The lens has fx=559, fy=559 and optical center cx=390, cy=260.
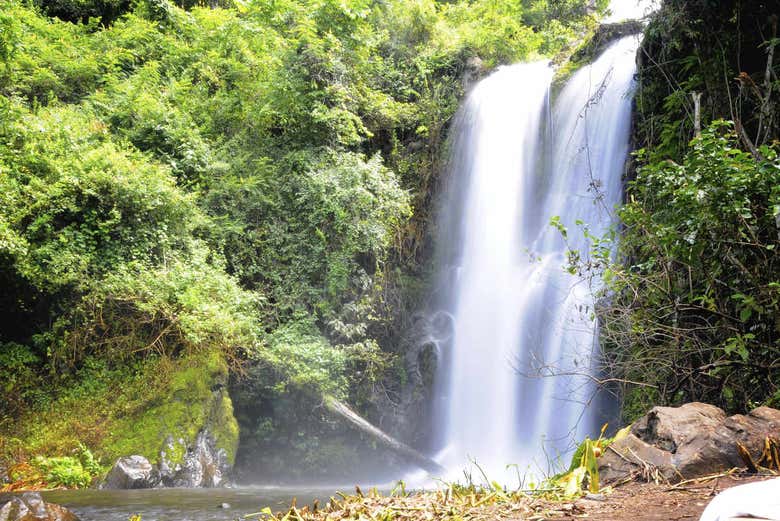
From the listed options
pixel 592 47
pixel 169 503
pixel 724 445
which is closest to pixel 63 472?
pixel 169 503

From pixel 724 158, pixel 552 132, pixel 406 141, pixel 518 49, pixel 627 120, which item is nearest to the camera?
pixel 724 158

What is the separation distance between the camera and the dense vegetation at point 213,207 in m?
8.56

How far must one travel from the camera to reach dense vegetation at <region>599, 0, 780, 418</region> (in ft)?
13.2

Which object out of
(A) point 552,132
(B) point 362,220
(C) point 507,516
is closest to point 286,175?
(B) point 362,220

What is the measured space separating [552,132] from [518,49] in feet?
12.1

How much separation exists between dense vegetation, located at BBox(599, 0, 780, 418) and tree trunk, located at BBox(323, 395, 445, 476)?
4704mm

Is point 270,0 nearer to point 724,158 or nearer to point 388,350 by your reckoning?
point 388,350

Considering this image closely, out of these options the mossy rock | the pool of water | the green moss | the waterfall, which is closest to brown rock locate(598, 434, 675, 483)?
the pool of water

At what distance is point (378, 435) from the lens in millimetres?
10086

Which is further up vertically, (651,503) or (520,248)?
(520,248)

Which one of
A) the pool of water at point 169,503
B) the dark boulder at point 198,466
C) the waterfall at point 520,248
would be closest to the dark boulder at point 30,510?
the pool of water at point 169,503

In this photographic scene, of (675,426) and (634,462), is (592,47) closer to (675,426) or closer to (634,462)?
(675,426)

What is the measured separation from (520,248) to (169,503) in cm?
860

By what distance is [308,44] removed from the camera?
11828mm
